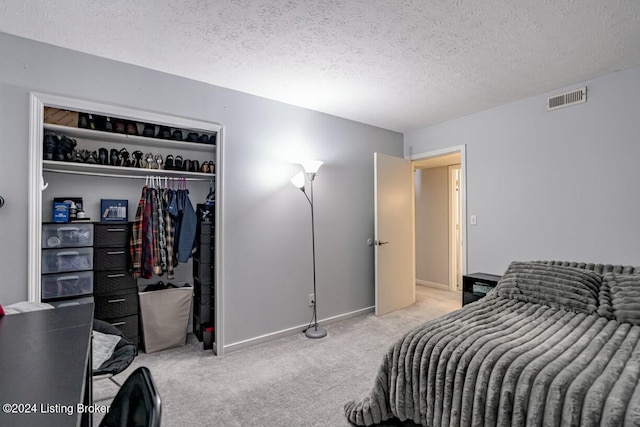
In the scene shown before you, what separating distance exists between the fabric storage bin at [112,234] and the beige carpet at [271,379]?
3.45ft

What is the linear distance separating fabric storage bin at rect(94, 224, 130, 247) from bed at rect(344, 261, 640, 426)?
2.38 metres

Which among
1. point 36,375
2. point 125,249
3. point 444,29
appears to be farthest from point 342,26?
point 125,249

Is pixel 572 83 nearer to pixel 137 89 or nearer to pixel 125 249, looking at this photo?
pixel 137 89

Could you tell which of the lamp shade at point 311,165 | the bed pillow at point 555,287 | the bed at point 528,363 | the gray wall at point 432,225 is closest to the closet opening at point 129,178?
the lamp shade at point 311,165

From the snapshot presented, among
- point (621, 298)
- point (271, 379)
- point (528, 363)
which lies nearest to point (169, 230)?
point (271, 379)

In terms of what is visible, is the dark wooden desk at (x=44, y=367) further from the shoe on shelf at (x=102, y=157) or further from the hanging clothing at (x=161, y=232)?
the shoe on shelf at (x=102, y=157)

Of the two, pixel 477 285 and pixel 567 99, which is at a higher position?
pixel 567 99

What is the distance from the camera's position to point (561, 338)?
5.52 feet

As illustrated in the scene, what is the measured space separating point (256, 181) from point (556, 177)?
115 inches

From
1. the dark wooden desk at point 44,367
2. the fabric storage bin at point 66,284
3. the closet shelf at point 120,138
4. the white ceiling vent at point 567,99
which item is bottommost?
the fabric storage bin at point 66,284

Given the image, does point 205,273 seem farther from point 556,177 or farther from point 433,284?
point 433,284

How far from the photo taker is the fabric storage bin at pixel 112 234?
9.00ft

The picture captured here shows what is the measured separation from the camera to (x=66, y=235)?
8.53ft

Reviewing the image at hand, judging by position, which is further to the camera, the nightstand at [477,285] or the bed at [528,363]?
the nightstand at [477,285]
